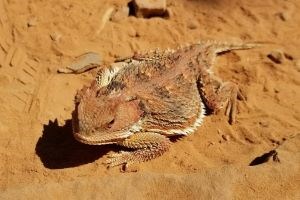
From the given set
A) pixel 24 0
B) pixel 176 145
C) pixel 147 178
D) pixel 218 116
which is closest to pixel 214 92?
pixel 218 116

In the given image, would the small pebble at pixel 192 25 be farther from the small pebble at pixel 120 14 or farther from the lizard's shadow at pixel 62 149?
the lizard's shadow at pixel 62 149

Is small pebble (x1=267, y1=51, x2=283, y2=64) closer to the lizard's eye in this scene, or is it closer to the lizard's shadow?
the lizard's shadow

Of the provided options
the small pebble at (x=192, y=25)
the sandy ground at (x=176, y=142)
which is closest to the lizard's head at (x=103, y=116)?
the sandy ground at (x=176, y=142)

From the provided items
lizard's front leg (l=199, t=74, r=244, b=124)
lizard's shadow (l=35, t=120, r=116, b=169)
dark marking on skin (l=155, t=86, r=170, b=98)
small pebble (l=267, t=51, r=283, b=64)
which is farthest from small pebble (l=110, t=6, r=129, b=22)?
small pebble (l=267, t=51, r=283, b=64)

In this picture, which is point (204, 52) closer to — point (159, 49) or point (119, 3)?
point (159, 49)

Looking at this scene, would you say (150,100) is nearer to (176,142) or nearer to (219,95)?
(176,142)

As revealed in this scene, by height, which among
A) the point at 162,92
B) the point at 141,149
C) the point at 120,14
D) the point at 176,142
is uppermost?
the point at 120,14

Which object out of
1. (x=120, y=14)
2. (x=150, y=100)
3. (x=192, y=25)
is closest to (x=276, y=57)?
(x=192, y=25)
